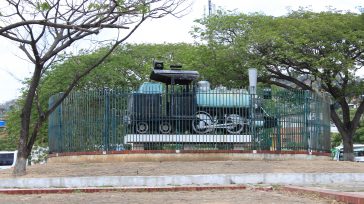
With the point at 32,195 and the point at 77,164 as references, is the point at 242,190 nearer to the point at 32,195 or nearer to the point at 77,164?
the point at 32,195

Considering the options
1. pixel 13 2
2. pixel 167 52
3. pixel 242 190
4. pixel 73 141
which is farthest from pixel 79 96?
pixel 167 52

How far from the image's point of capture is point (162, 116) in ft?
59.9

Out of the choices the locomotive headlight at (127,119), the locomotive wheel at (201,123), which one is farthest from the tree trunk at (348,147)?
the locomotive headlight at (127,119)

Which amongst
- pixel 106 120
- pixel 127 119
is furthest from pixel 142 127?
pixel 106 120

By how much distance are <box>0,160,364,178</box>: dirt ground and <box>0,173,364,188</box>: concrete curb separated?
93 centimetres

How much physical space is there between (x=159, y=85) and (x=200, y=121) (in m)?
1.76

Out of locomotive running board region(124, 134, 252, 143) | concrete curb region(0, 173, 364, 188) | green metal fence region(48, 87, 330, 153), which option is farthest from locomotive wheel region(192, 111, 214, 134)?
concrete curb region(0, 173, 364, 188)

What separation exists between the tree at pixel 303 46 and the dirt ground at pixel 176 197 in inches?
693

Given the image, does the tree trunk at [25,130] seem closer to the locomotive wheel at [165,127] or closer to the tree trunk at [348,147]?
the locomotive wheel at [165,127]

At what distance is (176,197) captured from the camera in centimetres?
1132

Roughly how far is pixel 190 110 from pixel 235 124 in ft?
4.96

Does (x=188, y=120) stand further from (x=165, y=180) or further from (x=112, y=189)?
(x=112, y=189)

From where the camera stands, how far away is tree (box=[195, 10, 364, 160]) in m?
28.8

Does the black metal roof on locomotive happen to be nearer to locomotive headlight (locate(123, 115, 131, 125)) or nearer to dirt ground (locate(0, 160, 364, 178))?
locomotive headlight (locate(123, 115, 131, 125))
